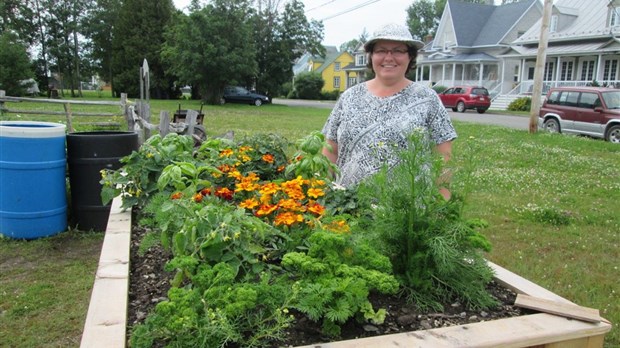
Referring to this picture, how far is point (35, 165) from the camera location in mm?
4742

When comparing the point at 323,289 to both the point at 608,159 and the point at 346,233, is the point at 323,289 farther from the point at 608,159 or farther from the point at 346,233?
the point at 608,159

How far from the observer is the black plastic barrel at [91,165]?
502 cm

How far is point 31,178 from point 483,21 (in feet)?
140

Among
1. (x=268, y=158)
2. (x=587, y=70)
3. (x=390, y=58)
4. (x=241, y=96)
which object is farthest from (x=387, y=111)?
(x=587, y=70)

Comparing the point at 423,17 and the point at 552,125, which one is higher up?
the point at 423,17

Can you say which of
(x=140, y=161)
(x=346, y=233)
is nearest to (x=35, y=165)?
(x=140, y=161)

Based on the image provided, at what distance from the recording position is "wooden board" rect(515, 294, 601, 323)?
1.62m

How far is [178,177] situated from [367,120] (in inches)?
41.3

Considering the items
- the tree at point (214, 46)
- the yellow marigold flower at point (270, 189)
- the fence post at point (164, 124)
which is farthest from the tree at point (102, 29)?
the yellow marigold flower at point (270, 189)

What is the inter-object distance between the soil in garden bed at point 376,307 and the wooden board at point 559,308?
0.04m

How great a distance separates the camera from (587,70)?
1220 inches

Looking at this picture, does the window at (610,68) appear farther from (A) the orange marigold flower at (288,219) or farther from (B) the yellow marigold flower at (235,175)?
(A) the orange marigold flower at (288,219)

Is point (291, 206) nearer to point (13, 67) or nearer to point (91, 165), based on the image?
point (91, 165)

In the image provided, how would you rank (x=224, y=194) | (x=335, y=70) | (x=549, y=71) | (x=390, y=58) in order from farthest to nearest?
(x=335, y=70) → (x=549, y=71) → (x=390, y=58) → (x=224, y=194)
